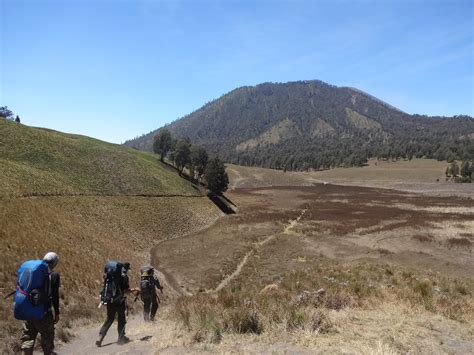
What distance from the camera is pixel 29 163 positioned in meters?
44.3

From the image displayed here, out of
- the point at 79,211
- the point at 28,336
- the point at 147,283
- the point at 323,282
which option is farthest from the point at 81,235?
the point at 28,336

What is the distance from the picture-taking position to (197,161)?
3462 inches

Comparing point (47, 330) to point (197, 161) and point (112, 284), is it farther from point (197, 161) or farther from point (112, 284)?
point (197, 161)

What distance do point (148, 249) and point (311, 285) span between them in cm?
2267

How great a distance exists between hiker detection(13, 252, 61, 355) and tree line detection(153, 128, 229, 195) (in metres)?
68.5

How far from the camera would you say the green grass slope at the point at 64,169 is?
37500 millimetres

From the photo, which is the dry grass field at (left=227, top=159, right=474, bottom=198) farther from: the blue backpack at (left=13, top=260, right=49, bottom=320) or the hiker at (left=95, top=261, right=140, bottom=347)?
the blue backpack at (left=13, top=260, right=49, bottom=320)

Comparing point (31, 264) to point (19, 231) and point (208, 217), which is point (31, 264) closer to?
point (19, 231)

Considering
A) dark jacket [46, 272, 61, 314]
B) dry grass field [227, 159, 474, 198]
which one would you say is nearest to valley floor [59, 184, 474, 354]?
dark jacket [46, 272, 61, 314]

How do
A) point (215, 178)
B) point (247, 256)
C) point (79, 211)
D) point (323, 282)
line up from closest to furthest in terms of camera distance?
point (323, 282), point (247, 256), point (79, 211), point (215, 178)

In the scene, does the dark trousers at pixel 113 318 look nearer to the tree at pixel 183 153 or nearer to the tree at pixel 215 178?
the tree at pixel 215 178

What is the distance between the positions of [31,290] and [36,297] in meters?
0.19

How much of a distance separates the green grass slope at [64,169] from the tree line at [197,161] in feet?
35.2

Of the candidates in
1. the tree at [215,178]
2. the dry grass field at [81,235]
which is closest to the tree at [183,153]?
the tree at [215,178]
